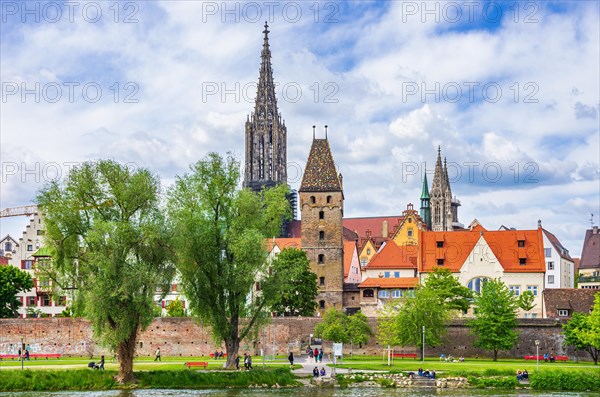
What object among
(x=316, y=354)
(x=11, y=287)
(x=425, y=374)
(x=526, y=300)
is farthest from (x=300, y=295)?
(x=425, y=374)

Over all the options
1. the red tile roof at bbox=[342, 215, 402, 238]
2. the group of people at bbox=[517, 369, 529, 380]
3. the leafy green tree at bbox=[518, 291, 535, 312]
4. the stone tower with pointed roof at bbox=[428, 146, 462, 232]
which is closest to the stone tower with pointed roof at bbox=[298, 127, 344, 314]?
the leafy green tree at bbox=[518, 291, 535, 312]

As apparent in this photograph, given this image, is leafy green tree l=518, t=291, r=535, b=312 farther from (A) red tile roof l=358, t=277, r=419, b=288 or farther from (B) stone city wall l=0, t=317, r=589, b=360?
(B) stone city wall l=0, t=317, r=589, b=360

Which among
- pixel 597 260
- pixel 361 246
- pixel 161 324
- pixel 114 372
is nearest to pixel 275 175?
pixel 361 246

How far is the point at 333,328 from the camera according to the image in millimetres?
86312

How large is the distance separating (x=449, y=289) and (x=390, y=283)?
1154 centimetres

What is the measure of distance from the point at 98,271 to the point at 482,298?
37.3 m

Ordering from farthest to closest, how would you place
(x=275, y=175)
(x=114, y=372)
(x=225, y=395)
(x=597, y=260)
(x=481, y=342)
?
(x=275, y=175) → (x=597, y=260) → (x=481, y=342) → (x=114, y=372) → (x=225, y=395)

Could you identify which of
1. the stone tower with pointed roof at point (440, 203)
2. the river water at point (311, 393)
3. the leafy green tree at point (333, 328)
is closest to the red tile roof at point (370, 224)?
the stone tower with pointed roof at point (440, 203)

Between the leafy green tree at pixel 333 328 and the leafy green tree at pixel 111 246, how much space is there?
2628 centimetres

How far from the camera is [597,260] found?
152 metres

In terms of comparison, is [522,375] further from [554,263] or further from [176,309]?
[554,263]

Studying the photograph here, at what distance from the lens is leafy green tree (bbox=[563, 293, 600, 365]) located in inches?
3100

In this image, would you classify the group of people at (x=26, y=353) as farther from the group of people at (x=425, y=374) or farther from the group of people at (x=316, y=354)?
the group of people at (x=425, y=374)

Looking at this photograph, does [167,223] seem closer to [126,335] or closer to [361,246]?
[126,335]
